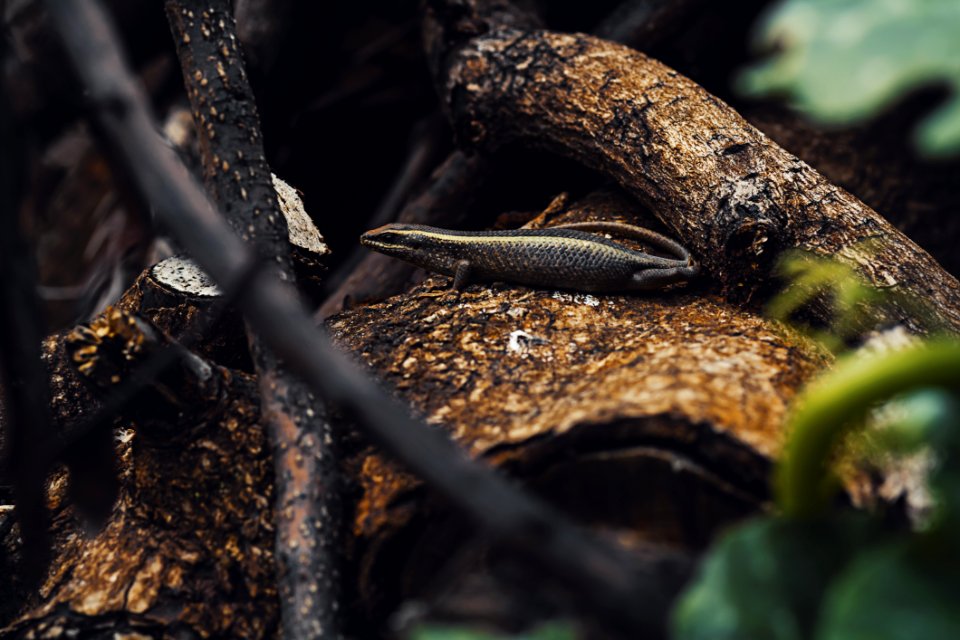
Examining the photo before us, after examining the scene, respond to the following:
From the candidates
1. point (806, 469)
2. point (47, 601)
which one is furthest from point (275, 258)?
Answer: point (806, 469)

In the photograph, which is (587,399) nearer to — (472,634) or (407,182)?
(472,634)

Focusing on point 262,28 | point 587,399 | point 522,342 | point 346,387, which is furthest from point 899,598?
point 262,28

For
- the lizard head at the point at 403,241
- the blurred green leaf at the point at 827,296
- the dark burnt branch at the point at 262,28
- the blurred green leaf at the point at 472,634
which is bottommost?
the blurred green leaf at the point at 827,296

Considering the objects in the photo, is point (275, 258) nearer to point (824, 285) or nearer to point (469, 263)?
point (469, 263)

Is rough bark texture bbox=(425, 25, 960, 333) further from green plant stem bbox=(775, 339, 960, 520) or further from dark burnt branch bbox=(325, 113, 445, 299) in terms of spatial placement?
green plant stem bbox=(775, 339, 960, 520)

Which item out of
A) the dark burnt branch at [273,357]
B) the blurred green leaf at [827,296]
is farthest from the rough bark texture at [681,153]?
the dark burnt branch at [273,357]

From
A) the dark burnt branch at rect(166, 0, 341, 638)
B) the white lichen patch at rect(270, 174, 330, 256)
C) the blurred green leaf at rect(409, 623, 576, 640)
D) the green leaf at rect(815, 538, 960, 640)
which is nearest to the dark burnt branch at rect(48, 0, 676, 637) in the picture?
the blurred green leaf at rect(409, 623, 576, 640)

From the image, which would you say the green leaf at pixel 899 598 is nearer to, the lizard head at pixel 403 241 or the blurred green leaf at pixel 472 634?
the blurred green leaf at pixel 472 634
